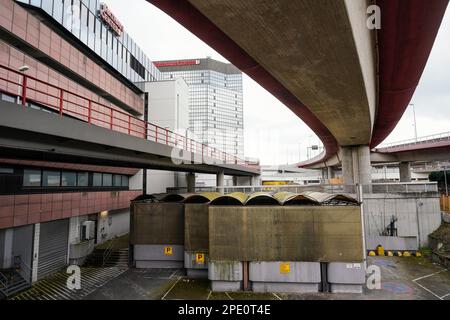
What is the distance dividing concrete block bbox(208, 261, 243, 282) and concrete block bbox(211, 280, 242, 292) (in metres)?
0.28

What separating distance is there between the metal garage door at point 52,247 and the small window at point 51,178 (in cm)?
254

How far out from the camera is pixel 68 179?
1975cm

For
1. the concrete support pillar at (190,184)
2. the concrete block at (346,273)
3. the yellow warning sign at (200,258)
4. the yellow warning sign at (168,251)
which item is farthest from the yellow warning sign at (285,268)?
the concrete support pillar at (190,184)

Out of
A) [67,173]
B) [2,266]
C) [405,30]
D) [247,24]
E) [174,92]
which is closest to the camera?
[247,24]

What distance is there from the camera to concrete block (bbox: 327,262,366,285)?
13.2 metres

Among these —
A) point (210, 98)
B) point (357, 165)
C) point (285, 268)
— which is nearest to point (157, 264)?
point (285, 268)

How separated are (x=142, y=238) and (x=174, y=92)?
21651 mm

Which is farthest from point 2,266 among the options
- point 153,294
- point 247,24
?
point 247,24

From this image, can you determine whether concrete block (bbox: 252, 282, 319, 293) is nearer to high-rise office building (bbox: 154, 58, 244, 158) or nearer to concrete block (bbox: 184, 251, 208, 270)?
concrete block (bbox: 184, 251, 208, 270)

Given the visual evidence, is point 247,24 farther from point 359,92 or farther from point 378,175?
point 378,175

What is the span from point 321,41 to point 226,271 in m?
11.4

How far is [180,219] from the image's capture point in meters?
17.4

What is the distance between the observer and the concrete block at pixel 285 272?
43.9 ft

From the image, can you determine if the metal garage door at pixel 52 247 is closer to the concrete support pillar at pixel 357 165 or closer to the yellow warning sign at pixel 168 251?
the yellow warning sign at pixel 168 251
